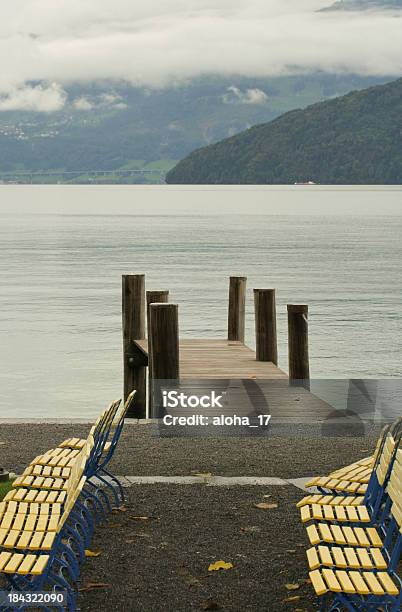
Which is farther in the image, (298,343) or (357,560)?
(298,343)

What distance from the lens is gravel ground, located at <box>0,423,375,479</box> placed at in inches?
387

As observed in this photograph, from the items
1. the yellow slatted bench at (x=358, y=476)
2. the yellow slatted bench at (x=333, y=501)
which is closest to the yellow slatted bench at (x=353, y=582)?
the yellow slatted bench at (x=358, y=476)

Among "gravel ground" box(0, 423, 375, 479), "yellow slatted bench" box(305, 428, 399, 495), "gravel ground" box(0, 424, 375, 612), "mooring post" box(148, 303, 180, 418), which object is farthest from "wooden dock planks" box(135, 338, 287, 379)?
"yellow slatted bench" box(305, 428, 399, 495)

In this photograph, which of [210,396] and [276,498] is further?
[210,396]

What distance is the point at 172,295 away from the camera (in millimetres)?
43375

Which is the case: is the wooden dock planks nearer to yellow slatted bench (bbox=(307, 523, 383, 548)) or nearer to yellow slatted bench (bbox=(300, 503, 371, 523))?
yellow slatted bench (bbox=(300, 503, 371, 523))

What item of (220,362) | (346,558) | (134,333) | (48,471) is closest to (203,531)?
(48,471)

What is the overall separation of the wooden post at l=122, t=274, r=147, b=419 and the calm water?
5.66m

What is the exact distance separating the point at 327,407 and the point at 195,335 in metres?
20.6

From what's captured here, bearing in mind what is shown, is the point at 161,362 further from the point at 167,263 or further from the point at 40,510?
the point at 167,263

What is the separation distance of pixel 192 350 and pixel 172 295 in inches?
1083

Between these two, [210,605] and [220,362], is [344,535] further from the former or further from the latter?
[220,362]

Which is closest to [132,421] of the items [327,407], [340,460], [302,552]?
[327,407]

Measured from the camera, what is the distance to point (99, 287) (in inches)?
1884
